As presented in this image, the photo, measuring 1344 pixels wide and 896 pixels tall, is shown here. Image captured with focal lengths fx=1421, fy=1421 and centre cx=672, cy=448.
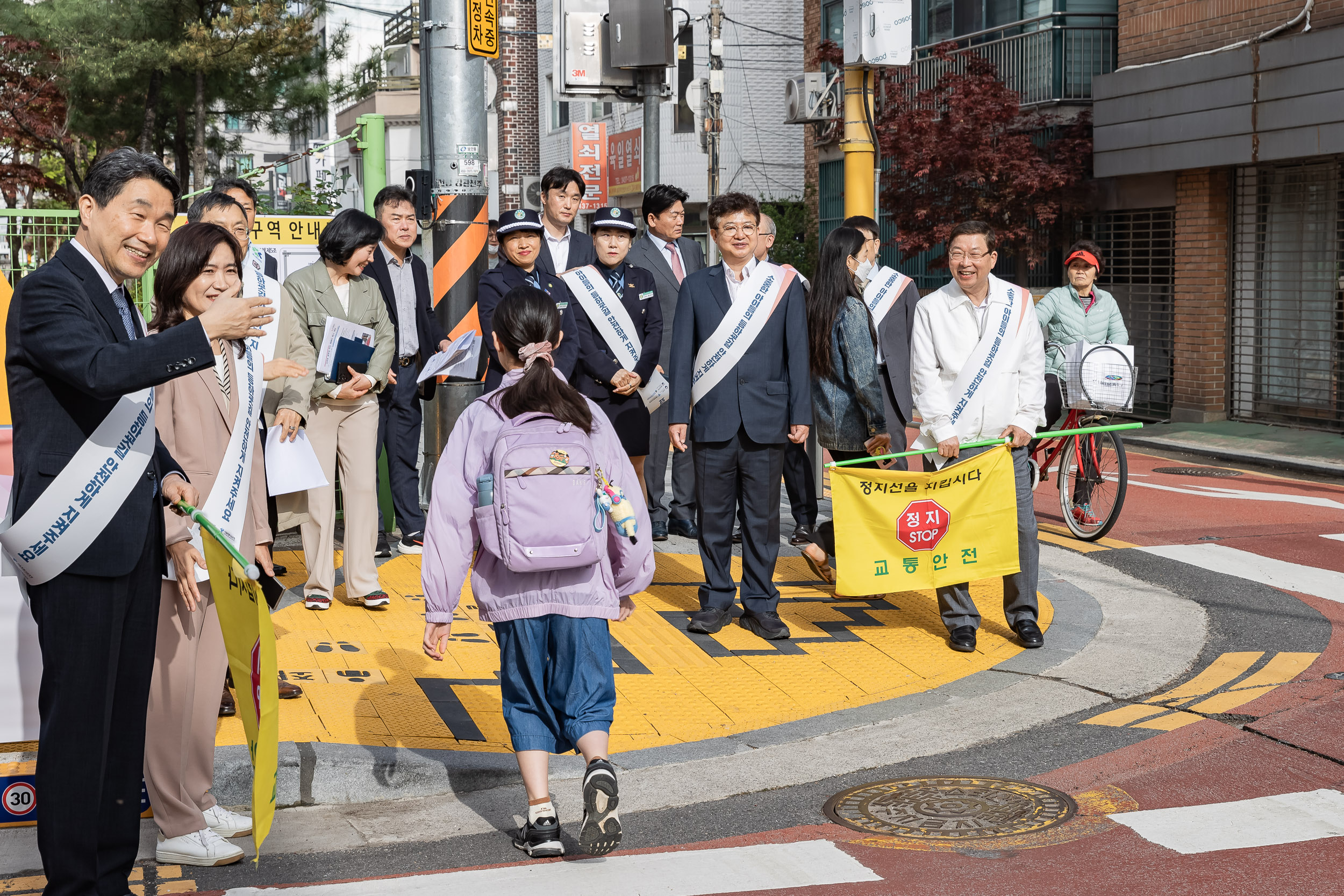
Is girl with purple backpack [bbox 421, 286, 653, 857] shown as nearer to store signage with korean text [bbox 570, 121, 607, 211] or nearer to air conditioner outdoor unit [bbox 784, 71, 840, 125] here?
air conditioner outdoor unit [bbox 784, 71, 840, 125]

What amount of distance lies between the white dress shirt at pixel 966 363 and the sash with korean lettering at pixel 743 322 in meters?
0.72

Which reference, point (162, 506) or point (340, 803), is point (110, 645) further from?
point (340, 803)

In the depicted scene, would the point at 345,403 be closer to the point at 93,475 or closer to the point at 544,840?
the point at 544,840

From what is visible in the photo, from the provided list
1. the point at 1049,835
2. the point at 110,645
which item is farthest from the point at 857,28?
the point at 110,645

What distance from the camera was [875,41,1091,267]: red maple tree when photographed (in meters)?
18.6

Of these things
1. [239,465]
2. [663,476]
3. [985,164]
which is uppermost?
[985,164]

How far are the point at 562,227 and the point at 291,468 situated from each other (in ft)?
9.46

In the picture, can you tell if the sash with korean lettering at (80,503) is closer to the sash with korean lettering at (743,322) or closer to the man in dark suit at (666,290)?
the sash with korean lettering at (743,322)

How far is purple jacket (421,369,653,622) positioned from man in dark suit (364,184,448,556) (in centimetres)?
381

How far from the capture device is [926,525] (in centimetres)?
702

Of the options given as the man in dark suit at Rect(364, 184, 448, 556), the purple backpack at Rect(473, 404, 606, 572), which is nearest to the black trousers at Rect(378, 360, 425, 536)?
the man in dark suit at Rect(364, 184, 448, 556)

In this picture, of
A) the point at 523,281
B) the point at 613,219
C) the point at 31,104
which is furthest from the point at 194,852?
the point at 31,104

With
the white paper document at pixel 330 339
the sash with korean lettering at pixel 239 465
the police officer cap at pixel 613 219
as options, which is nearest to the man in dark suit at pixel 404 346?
the white paper document at pixel 330 339

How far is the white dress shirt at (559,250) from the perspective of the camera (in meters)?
8.77
